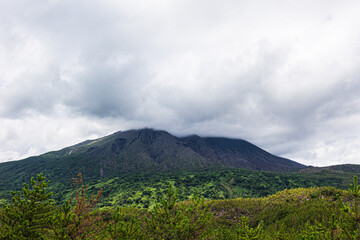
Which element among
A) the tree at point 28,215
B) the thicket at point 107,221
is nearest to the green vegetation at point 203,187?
the thicket at point 107,221

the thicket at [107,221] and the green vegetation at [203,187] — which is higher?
the thicket at [107,221]

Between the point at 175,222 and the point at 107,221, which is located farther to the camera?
the point at 107,221

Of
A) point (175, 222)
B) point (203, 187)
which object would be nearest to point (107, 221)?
point (175, 222)

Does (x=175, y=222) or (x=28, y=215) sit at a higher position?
(x=28, y=215)

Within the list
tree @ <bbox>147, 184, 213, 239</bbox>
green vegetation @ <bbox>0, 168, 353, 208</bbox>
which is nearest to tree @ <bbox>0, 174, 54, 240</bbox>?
tree @ <bbox>147, 184, 213, 239</bbox>

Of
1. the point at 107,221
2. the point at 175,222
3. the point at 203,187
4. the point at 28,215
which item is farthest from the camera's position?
the point at 203,187

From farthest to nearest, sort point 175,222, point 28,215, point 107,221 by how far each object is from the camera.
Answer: point 107,221 < point 175,222 < point 28,215

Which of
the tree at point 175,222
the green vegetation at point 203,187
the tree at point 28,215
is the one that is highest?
the tree at point 28,215

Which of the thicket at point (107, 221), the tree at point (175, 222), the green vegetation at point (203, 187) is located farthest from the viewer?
the green vegetation at point (203, 187)

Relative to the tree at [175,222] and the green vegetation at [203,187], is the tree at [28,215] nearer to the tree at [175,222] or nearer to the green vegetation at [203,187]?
the tree at [175,222]

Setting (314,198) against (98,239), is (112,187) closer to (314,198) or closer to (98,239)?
(314,198)

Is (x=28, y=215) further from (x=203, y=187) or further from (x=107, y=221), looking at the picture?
(x=203, y=187)

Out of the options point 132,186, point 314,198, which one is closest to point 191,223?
point 314,198

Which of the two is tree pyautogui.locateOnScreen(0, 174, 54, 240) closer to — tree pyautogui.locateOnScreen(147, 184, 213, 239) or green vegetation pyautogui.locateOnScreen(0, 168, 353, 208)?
tree pyautogui.locateOnScreen(147, 184, 213, 239)
